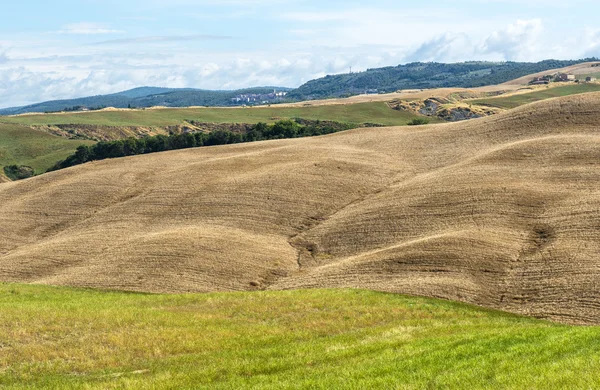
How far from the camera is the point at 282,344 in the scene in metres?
27.8

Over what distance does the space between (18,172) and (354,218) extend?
133986mm

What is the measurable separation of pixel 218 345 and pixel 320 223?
3772cm

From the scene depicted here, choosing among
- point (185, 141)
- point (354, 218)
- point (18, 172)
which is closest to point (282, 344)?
point (354, 218)

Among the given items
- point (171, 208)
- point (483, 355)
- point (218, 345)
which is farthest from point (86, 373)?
point (171, 208)

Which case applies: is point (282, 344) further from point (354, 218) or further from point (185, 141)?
point (185, 141)

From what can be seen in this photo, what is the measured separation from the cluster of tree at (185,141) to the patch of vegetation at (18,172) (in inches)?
500

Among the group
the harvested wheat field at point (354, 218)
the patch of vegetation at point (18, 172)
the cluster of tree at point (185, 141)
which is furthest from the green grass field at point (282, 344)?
the patch of vegetation at point (18, 172)

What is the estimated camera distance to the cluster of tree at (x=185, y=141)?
158 meters

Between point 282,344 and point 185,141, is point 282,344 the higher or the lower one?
the lower one

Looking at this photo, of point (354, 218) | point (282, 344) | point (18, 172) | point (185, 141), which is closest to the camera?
point (282, 344)

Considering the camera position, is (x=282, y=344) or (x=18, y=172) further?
(x=18, y=172)

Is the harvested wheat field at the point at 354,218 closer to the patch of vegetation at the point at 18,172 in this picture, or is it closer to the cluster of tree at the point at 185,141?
Answer: the cluster of tree at the point at 185,141

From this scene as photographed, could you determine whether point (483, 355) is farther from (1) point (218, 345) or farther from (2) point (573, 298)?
(2) point (573, 298)

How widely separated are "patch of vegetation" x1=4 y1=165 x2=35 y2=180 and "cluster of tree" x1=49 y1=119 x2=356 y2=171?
12.7 meters
